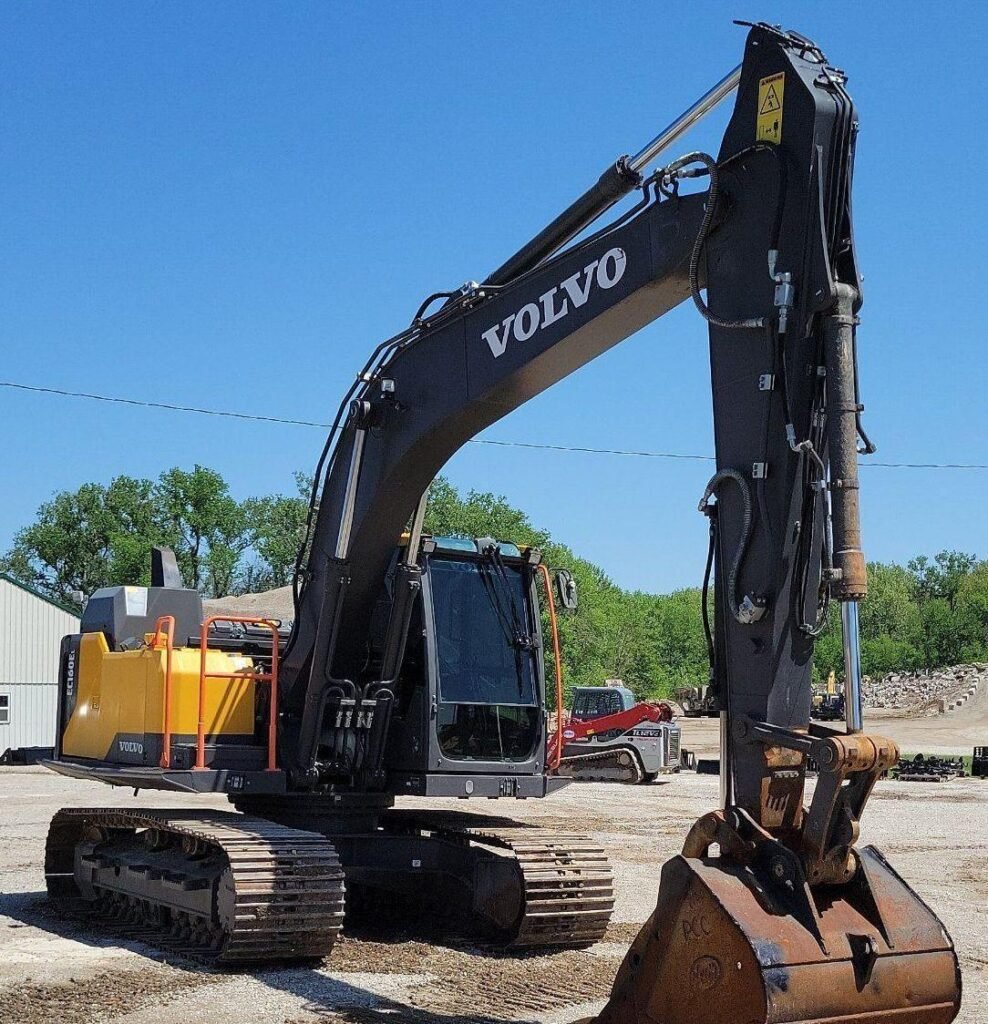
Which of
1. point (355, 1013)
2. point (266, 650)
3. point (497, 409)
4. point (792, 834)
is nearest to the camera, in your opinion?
point (792, 834)

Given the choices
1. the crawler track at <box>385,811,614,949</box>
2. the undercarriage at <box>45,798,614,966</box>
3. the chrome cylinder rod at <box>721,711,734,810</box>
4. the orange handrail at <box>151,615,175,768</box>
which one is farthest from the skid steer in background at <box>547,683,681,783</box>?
the chrome cylinder rod at <box>721,711,734,810</box>

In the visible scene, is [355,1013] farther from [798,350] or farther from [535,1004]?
[798,350]

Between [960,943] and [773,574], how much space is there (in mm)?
5406

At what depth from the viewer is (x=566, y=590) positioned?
10.5m

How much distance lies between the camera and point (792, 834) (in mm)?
6246

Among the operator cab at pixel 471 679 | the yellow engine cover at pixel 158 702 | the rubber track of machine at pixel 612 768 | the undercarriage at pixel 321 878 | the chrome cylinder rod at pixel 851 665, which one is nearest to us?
the chrome cylinder rod at pixel 851 665

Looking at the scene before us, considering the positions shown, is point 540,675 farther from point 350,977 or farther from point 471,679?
point 350,977

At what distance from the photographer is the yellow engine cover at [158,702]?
402 inches

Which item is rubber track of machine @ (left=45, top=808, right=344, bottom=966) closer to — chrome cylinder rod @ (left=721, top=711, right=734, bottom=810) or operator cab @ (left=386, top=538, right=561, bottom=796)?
operator cab @ (left=386, top=538, right=561, bottom=796)

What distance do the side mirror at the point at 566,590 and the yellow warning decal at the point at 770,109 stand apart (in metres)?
4.36

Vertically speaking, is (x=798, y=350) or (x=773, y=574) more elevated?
(x=798, y=350)

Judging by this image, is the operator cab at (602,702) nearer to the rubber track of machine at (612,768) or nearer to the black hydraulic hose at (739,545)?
the rubber track of machine at (612,768)

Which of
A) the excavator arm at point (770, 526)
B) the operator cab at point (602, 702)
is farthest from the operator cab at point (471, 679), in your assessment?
the operator cab at point (602, 702)

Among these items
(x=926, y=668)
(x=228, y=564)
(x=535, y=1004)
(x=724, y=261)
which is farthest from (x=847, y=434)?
(x=926, y=668)
